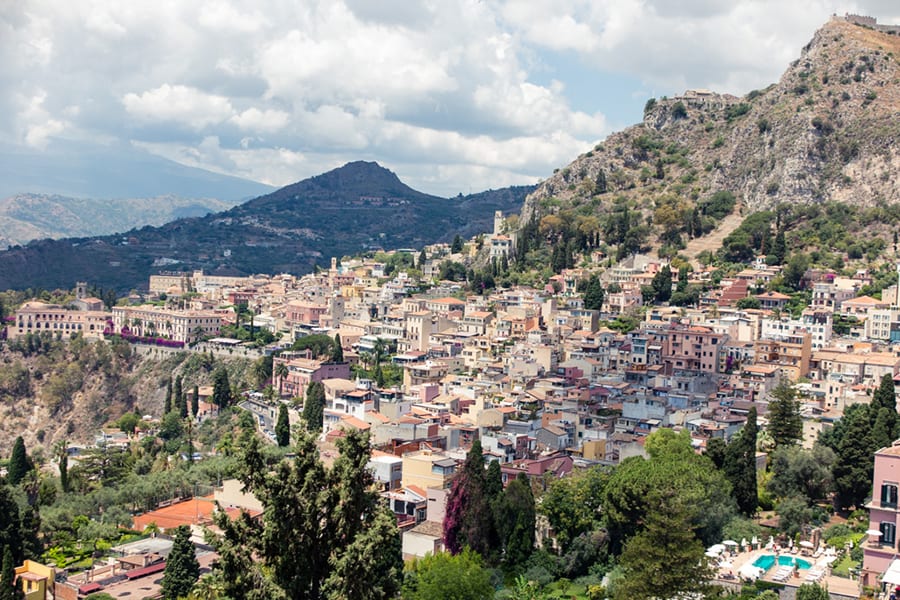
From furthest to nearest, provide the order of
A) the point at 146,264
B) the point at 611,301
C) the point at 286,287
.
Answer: the point at 146,264, the point at 286,287, the point at 611,301

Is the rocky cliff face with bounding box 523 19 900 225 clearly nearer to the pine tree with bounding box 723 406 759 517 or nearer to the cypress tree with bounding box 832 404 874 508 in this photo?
the cypress tree with bounding box 832 404 874 508

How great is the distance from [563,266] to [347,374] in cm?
2021

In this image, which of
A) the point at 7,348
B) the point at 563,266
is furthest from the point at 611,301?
the point at 7,348

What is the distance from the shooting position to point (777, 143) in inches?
2901

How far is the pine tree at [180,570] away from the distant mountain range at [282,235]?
8474 cm

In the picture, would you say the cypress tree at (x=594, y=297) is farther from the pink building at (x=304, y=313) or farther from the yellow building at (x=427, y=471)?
the yellow building at (x=427, y=471)

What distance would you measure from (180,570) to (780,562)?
13.9 metres

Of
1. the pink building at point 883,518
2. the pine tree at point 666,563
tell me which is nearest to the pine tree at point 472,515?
the pine tree at point 666,563

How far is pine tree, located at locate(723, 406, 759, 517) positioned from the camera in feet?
89.0

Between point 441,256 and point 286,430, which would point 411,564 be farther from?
point 441,256

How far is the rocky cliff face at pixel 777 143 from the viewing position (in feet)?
229

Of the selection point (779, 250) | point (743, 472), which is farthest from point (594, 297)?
point (743, 472)

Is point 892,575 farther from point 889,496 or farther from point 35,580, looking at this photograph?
point 35,580

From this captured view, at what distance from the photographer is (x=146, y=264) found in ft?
377
